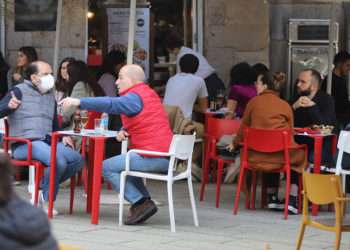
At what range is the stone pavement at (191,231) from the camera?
802 centimetres

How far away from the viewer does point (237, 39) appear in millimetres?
13812

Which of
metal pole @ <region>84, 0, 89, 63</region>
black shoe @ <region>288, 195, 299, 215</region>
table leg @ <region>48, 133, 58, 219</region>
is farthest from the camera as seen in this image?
metal pole @ <region>84, 0, 89, 63</region>

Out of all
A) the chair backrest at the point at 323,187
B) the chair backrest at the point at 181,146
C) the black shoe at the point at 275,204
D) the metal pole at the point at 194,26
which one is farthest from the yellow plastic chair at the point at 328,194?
the metal pole at the point at 194,26

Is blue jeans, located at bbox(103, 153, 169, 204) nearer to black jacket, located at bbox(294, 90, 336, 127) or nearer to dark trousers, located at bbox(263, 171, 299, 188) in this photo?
dark trousers, located at bbox(263, 171, 299, 188)

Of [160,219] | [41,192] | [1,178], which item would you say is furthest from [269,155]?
[1,178]

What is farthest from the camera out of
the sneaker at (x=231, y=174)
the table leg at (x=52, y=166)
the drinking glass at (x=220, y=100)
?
the drinking glass at (x=220, y=100)

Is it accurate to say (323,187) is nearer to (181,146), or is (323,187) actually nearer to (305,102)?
(181,146)

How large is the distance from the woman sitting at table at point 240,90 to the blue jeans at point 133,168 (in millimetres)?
3435

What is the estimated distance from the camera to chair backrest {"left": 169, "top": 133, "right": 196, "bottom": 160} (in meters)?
8.64

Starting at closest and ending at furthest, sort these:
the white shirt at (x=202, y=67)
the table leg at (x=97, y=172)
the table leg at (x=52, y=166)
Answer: the table leg at (x=97, y=172)
the table leg at (x=52, y=166)
the white shirt at (x=202, y=67)

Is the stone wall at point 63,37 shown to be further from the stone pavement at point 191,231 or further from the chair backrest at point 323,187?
the chair backrest at point 323,187

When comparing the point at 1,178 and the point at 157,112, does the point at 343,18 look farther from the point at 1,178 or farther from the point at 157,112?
the point at 1,178

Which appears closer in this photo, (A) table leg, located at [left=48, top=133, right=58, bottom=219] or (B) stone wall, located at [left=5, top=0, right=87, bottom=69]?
(A) table leg, located at [left=48, top=133, right=58, bottom=219]

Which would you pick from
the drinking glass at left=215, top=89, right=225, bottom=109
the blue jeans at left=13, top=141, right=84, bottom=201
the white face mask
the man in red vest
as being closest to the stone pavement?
the man in red vest
